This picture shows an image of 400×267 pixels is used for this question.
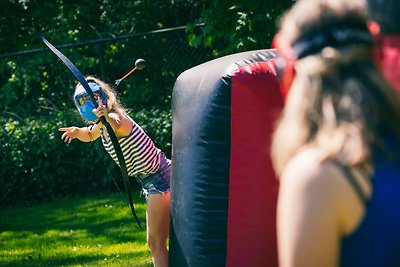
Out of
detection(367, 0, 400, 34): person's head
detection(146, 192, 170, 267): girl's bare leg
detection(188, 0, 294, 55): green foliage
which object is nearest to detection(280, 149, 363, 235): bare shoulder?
detection(367, 0, 400, 34): person's head

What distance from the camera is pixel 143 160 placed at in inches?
187

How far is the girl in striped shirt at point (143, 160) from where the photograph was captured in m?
4.54

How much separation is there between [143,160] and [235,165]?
1.42 m

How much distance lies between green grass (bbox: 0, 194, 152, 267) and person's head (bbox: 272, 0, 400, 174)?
4414 mm

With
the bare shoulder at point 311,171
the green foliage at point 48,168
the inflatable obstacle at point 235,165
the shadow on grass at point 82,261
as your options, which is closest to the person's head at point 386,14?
the bare shoulder at point 311,171

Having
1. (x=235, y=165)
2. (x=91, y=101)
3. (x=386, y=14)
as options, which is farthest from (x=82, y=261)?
(x=386, y=14)

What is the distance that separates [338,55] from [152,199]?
3.09m

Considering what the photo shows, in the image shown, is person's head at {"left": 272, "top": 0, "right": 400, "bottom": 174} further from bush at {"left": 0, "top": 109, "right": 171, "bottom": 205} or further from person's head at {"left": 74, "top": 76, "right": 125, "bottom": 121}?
bush at {"left": 0, "top": 109, "right": 171, "bottom": 205}

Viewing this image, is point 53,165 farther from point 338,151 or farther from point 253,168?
point 338,151

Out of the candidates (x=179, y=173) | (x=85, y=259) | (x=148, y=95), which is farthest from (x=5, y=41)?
(x=179, y=173)

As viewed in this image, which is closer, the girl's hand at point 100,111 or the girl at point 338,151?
the girl at point 338,151

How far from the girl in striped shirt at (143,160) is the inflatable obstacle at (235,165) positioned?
37.1 inches

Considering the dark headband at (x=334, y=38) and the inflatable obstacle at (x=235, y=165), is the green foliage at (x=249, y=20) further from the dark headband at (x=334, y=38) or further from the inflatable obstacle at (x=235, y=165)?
the dark headband at (x=334, y=38)

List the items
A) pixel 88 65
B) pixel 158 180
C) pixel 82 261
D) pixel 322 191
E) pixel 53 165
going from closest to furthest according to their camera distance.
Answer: pixel 322 191
pixel 158 180
pixel 82 261
pixel 53 165
pixel 88 65
